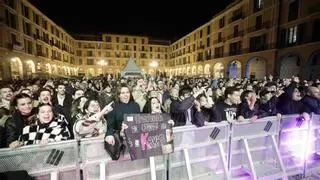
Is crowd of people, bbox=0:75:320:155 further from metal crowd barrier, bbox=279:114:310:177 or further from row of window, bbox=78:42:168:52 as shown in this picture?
row of window, bbox=78:42:168:52

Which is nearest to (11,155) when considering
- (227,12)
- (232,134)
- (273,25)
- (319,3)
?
(232,134)

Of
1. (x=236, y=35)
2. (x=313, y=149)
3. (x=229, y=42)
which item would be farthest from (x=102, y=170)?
(x=229, y=42)

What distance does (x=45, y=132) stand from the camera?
3.19 meters

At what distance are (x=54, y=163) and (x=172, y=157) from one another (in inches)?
71.7

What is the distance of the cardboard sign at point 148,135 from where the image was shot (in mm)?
3010

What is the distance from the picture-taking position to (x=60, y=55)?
48.4 metres

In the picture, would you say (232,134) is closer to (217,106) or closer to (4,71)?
(217,106)

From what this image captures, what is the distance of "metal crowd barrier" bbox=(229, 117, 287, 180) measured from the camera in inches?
151

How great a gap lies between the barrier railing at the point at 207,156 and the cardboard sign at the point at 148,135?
19cm

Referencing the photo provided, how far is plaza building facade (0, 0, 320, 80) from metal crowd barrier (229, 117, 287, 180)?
19419 millimetres

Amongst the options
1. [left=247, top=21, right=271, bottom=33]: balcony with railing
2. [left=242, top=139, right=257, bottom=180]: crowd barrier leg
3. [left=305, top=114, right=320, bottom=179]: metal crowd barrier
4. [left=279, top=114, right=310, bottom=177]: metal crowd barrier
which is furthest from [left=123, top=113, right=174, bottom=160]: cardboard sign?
[left=247, top=21, right=271, bottom=33]: balcony with railing

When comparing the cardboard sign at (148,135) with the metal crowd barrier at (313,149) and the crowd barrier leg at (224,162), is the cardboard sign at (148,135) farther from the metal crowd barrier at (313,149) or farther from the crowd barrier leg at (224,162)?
the metal crowd barrier at (313,149)

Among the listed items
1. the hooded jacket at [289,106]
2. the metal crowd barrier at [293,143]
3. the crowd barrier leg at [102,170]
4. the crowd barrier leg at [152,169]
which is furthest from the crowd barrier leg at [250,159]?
the crowd barrier leg at [102,170]

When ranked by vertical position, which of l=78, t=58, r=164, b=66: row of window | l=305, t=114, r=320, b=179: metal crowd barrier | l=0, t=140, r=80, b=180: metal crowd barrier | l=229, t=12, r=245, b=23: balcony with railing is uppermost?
Answer: l=229, t=12, r=245, b=23: balcony with railing
